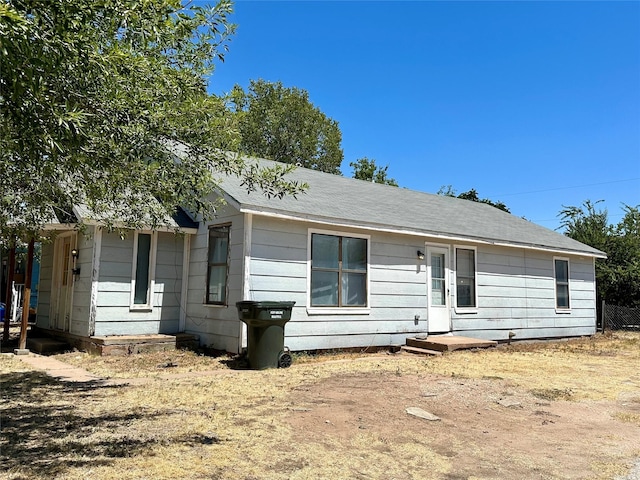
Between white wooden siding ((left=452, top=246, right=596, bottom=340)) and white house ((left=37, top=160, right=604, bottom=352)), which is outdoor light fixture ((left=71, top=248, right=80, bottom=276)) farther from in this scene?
white wooden siding ((left=452, top=246, right=596, bottom=340))

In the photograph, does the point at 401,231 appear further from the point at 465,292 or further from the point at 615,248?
the point at 615,248

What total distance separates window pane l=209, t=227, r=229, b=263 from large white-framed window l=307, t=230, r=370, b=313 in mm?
1729

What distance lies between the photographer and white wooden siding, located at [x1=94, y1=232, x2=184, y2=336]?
31.9 feet

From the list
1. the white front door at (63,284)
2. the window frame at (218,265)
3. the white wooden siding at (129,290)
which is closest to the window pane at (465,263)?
the window frame at (218,265)

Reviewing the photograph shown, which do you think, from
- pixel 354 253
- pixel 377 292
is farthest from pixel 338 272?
pixel 377 292

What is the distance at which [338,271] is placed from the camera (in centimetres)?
1038

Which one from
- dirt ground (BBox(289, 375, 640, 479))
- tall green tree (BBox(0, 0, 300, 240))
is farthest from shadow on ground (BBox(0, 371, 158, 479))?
tall green tree (BBox(0, 0, 300, 240))

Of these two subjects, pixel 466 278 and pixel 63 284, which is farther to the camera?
pixel 466 278

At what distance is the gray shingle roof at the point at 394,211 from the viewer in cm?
967

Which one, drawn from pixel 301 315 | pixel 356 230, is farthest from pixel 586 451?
pixel 356 230

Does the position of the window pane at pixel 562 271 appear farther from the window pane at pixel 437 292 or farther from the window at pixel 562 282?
the window pane at pixel 437 292

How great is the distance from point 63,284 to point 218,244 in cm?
410

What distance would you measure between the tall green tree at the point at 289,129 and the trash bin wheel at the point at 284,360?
84.1 feet

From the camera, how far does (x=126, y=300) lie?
392 inches
